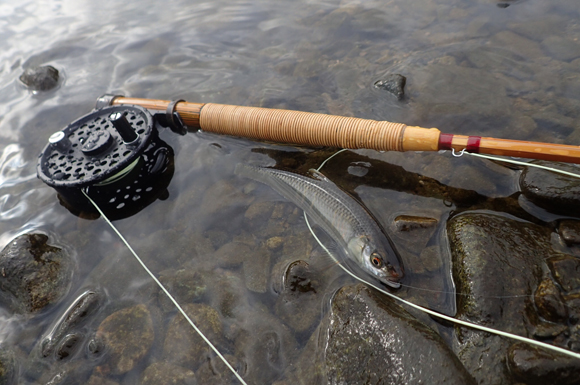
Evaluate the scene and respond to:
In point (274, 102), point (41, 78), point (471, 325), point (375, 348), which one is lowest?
point (375, 348)

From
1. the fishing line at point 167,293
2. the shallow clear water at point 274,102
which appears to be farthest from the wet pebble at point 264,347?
the fishing line at point 167,293

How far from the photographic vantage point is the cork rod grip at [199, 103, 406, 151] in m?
4.24

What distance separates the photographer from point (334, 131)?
454 cm

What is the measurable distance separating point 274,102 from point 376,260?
11.4 ft

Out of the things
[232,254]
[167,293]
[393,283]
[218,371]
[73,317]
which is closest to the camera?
[218,371]

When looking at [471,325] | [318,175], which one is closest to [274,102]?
[318,175]

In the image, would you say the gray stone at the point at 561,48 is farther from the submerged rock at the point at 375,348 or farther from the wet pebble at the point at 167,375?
the wet pebble at the point at 167,375

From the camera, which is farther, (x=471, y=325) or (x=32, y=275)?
(x=32, y=275)

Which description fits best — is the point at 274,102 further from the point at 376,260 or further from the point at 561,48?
the point at 561,48

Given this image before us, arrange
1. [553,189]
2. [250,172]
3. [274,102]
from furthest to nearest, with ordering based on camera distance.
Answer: [274,102]
[250,172]
[553,189]

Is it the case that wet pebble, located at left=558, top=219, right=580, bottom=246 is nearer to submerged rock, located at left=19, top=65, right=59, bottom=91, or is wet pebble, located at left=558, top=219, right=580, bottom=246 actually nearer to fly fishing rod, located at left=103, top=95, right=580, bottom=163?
fly fishing rod, located at left=103, top=95, right=580, bottom=163

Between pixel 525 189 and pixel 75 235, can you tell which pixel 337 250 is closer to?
pixel 525 189

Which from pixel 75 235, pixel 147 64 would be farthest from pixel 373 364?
pixel 147 64

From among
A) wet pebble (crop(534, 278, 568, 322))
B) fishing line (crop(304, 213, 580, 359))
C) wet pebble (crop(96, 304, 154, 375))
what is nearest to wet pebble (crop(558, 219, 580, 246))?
wet pebble (crop(534, 278, 568, 322))
